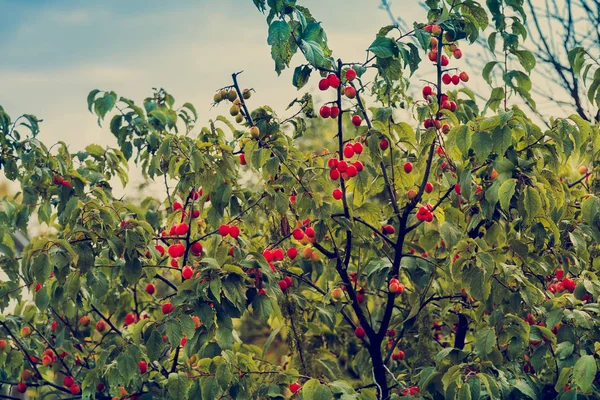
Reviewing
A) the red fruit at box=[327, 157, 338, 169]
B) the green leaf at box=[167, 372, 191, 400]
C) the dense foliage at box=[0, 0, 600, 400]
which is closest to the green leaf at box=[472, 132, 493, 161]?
the dense foliage at box=[0, 0, 600, 400]

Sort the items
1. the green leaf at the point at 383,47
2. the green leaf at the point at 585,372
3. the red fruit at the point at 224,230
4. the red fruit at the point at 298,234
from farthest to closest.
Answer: the red fruit at the point at 298,234 → the red fruit at the point at 224,230 → the green leaf at the point at 383,47 → the green leaf at the point at 585,372

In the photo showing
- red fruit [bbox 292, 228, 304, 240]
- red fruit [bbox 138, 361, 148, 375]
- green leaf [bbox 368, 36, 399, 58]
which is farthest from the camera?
red fruit [bbox 138, 361, 148, 375]

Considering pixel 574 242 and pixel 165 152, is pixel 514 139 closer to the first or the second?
pixel 574 242

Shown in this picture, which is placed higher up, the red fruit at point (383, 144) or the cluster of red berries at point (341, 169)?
the red fruit at point (383, 144)

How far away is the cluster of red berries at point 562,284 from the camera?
330cm

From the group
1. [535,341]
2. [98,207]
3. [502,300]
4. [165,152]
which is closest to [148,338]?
[98,207]

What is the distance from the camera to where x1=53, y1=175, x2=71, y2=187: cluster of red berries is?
145 inches

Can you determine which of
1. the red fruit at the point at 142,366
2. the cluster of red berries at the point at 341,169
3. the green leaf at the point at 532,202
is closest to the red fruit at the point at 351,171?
the cluster of red berries at the point at 341,169

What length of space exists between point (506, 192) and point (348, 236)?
2.75 feet

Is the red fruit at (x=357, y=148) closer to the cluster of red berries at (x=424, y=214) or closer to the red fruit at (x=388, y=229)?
the cluster of red berries at (x=424, y=214)

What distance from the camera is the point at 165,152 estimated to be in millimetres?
2922

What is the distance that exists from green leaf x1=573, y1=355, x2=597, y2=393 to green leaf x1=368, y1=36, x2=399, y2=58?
1.45 m

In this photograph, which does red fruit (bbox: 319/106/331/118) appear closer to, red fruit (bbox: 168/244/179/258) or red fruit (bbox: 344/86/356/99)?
red fruit (bbox: 344/86/356/99)

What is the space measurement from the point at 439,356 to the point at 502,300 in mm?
435
